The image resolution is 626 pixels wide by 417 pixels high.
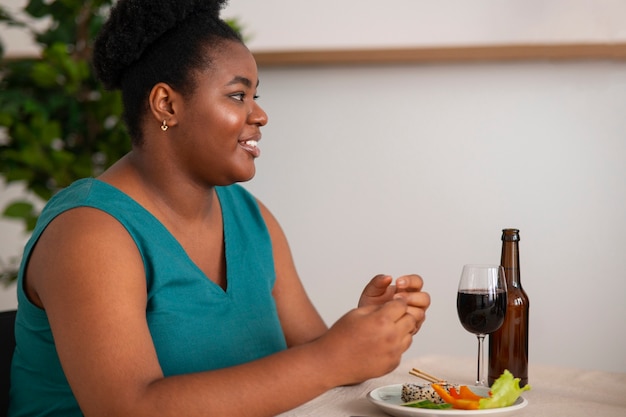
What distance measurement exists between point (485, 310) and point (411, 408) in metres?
0.25

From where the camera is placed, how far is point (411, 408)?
1.12 meters

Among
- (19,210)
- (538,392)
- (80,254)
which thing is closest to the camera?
(80,254)

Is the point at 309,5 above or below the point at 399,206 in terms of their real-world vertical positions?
→ above

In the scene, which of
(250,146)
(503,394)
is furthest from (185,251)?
(503,394)

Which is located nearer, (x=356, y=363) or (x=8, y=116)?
(x=356, y=363)

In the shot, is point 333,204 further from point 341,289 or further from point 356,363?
point 356,363

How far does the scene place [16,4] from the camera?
→ 3270 millimetres

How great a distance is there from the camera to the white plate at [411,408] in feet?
3.58

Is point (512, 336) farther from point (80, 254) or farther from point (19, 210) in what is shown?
point (19, 210)

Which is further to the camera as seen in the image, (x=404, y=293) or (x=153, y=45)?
(x=153, y=45)

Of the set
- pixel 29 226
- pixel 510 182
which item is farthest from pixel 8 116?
pixel 510 182

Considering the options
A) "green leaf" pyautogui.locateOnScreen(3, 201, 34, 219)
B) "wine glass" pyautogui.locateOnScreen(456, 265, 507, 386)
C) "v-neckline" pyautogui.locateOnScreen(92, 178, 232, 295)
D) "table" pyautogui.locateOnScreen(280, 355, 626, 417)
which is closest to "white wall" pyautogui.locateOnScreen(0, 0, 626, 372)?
"green leaf" pyautogui.locateOnScreen(3, 201, 34, 219)

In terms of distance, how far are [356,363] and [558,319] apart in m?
1.68

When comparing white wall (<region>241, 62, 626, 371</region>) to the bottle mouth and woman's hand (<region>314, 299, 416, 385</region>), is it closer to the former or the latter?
the bottle mouth
